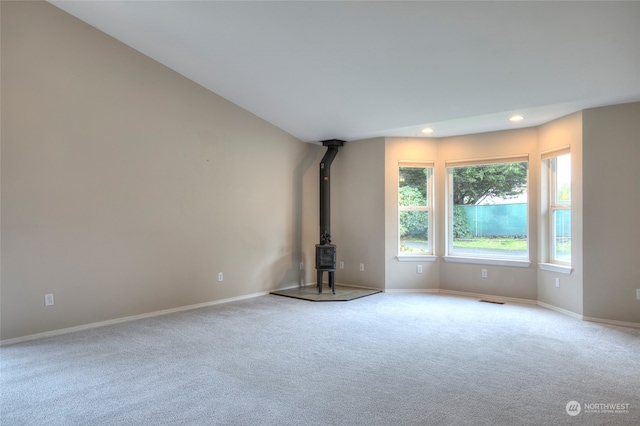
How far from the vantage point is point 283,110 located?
5.77 meters

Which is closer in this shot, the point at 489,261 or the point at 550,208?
the point at 550,208

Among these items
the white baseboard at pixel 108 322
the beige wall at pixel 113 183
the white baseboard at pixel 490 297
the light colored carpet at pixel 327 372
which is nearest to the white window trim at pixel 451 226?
the white baseboard at pixel 490 297

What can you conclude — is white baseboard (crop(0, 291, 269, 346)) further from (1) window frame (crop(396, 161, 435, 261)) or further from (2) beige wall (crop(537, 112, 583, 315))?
(2) beige wall (crop(537, 112, 583, 315))

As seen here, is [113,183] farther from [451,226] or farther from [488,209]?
[488,209]

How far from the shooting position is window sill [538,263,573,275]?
16.4 feet

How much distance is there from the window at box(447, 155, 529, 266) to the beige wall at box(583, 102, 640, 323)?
43.4 inches

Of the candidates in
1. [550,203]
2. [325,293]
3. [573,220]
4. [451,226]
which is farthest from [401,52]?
[325,293]

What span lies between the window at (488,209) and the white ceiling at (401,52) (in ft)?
2.49

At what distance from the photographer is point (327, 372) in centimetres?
314

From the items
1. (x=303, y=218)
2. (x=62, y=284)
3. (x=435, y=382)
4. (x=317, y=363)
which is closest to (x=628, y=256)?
(x=435, y=382)

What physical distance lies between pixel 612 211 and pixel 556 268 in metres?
0.97

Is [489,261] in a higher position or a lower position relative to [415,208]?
lower

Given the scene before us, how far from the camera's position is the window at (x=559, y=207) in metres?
5.18

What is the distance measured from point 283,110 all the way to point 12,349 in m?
4.02
